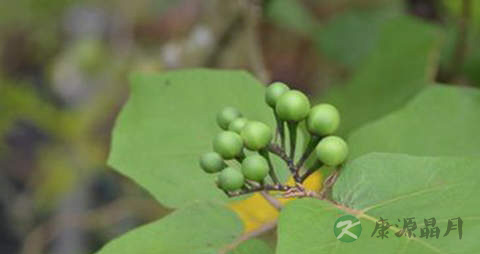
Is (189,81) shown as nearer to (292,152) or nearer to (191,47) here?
(292,152)

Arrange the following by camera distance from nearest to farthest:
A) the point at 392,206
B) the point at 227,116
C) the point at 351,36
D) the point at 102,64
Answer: the point at 392,206, the point at 227,116, the point at 351,36, the point at 102,64

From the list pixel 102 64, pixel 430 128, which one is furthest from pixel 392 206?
pixel 102 64

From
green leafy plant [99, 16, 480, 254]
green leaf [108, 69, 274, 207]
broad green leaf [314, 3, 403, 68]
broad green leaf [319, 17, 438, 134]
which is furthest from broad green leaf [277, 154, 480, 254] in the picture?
broad green leaf [314, 3, 403, 68]

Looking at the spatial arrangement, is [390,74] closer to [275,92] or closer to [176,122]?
[176,122]

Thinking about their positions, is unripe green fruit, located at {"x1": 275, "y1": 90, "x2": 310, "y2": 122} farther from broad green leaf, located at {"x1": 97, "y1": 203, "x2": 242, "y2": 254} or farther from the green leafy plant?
broad green leaf, located at {"x1": 97, "y1": 203, "x2": 242, "y2": 254}

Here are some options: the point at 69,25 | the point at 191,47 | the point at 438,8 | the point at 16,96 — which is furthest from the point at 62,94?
the point at 438,8

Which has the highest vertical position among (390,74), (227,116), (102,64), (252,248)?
(227,116)
